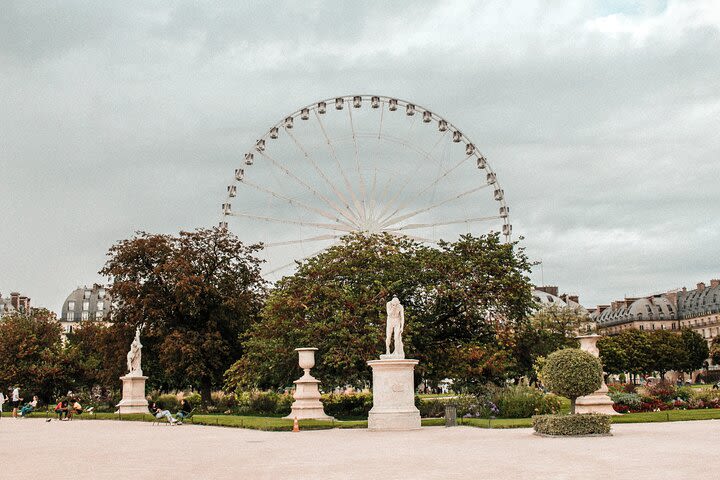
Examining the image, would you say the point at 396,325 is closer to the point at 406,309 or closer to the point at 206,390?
the point at 406,309

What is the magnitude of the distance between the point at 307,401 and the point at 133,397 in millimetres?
15117

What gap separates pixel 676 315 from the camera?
138250 mm

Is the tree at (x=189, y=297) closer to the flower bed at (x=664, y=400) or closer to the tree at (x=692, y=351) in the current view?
the flower bed at (x=664, y=400)

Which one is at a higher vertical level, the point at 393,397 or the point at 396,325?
the point at 396,325

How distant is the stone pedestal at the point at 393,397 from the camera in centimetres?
2686

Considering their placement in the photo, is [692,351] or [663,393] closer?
[663,393]

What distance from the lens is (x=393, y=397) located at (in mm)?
27156

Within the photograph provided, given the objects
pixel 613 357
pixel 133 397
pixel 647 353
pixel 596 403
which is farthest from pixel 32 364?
pixel 647 353

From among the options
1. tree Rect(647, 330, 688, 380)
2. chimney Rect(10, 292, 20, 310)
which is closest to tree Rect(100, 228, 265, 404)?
tree Rect(647, 330, 688, 380)

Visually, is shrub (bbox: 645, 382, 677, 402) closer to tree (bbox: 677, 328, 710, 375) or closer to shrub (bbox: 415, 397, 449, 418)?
shrub (bbox: 415, 397, 449, 418)

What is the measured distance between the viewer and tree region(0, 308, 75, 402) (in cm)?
5553

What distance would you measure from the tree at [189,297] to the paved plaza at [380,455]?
21.5 m

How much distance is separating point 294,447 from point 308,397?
47.2 feet

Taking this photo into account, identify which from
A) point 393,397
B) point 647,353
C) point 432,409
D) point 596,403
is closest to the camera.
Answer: point 393,397
